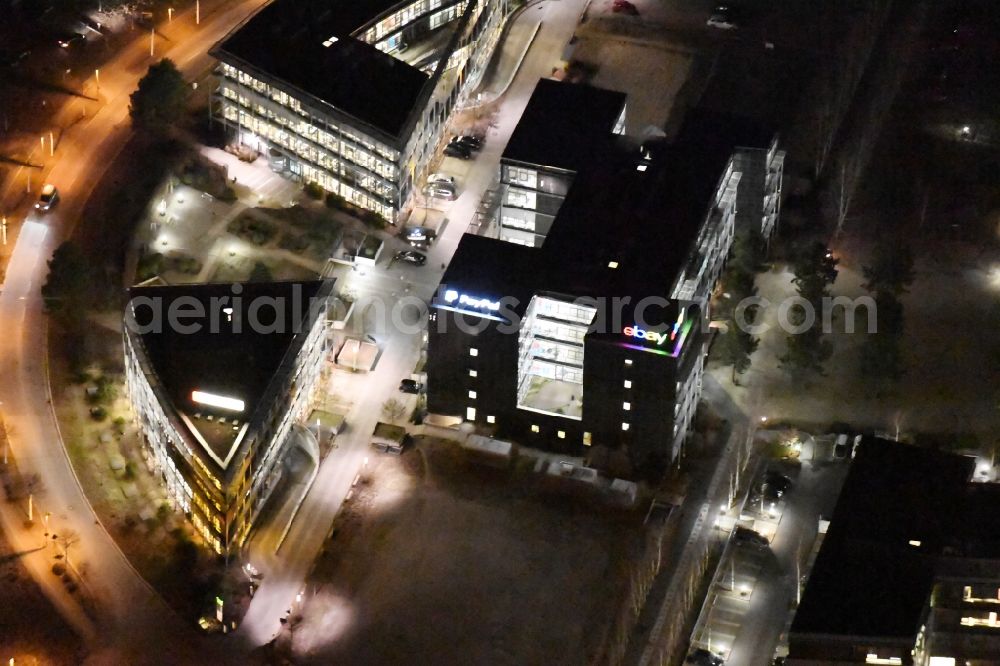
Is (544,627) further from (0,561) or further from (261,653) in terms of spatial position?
(0,561)

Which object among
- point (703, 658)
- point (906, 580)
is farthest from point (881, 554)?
point (703, 658)

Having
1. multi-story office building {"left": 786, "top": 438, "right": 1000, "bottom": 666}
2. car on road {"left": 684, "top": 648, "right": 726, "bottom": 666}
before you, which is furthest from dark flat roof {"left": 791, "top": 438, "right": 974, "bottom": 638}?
car on road {"left": 684, "top": 648, "right": 726, "bottom": 666}

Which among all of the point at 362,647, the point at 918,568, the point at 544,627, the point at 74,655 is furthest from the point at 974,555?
the point at 74,655

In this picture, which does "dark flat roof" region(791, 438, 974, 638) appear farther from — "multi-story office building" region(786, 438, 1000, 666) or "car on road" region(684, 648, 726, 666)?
"car on road" region(684, 648, 726, 666)

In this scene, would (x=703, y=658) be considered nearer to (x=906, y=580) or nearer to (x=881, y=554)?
(x=881, y=554)

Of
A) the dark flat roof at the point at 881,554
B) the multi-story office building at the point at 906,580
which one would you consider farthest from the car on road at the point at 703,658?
the dark flat roof at the point at 881,554

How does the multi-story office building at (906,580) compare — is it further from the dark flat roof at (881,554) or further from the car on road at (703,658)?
the car on road at (703,658)
